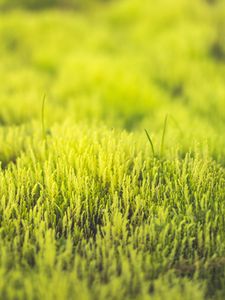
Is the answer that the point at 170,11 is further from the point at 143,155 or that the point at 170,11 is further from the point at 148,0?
the point at 143,155

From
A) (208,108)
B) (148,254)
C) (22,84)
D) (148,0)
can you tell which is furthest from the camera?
(148,0)

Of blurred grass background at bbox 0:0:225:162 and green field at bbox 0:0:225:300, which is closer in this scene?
green field at bbox 0:0:225:300

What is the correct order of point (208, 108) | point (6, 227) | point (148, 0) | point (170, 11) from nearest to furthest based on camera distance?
1. point (6, 227)
2. point (208, 108)
3. point (170, 11)
4. point (148, 0)

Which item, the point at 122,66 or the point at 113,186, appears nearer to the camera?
the point at 113,186

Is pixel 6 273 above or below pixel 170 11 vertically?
below

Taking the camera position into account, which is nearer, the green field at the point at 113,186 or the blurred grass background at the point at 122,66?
the green field at the point at 113,186

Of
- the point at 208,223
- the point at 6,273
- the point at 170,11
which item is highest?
the point at 170,11

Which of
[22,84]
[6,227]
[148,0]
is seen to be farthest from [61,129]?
[148,0]

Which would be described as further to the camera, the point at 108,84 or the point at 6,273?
the point at 108,84
